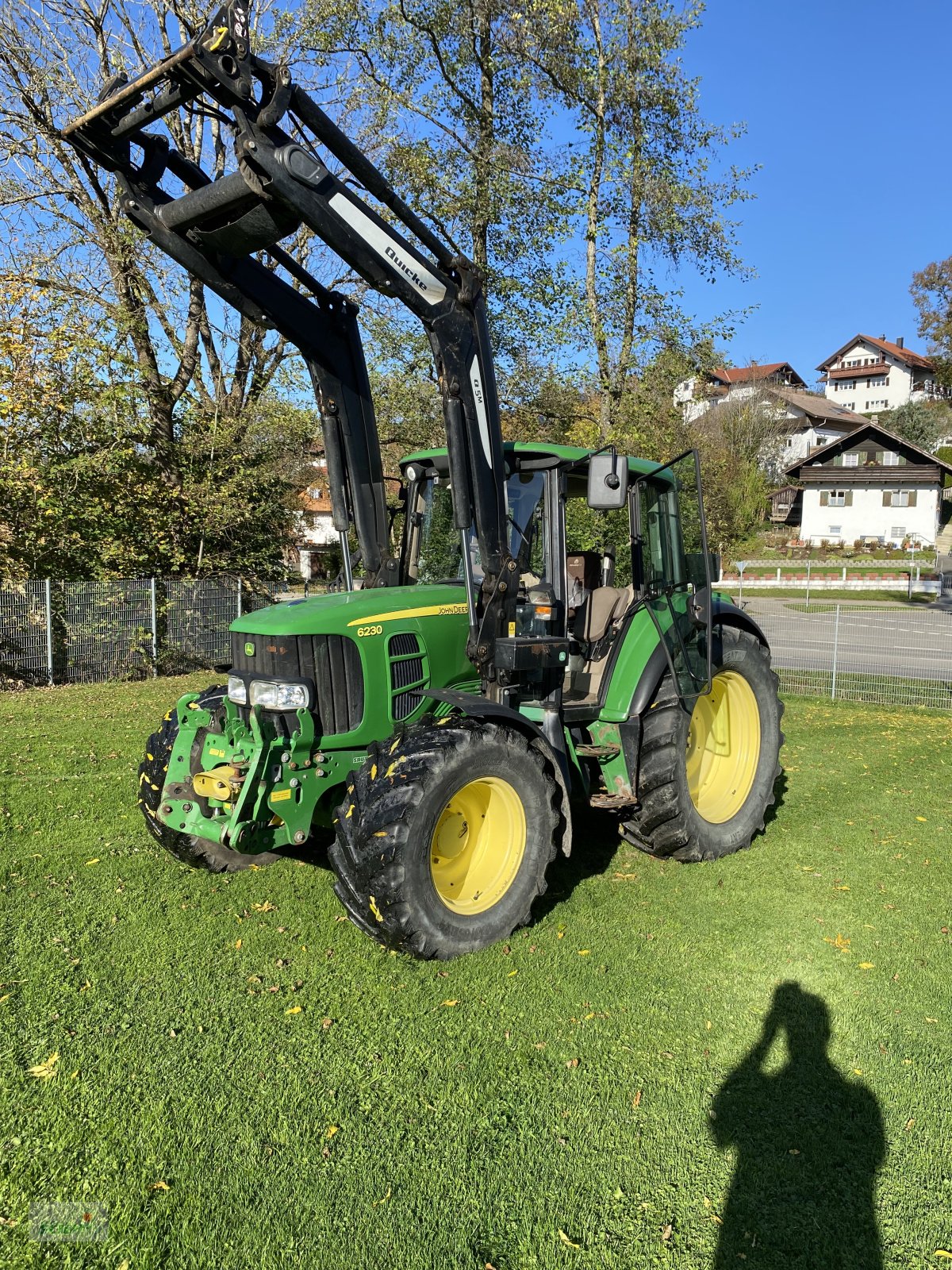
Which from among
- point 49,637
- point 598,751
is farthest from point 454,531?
point 49,637

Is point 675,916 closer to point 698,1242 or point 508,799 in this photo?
point 508,799

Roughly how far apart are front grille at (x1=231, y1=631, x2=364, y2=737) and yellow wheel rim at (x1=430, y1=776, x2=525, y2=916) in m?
0.70

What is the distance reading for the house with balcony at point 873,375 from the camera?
8044cm

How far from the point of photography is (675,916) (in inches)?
182

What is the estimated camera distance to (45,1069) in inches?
124

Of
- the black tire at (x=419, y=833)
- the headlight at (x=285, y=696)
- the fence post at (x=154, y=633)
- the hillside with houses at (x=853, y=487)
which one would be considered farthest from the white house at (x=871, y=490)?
the headlight at (x=285, y=696)

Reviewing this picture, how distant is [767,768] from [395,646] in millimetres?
3063

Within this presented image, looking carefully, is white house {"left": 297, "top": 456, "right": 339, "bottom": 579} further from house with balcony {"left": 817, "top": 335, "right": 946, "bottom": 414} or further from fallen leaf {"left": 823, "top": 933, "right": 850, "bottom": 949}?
house with balcony {"left": 817, "top": 335, "right": 946, "bottom": 414}

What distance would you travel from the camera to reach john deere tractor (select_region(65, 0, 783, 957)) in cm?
374

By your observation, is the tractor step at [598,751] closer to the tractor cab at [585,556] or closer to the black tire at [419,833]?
the tractor cab at [585,556]

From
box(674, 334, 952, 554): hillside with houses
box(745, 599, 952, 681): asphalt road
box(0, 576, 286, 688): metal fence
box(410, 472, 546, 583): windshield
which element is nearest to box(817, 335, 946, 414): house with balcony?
box(674, 334, 952, 554): hillside with houses

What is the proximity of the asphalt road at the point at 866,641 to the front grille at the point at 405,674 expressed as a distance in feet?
28.2

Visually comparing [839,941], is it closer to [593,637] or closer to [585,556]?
[593,637]

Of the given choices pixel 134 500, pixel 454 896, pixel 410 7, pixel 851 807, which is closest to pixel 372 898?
pixel 454 896
